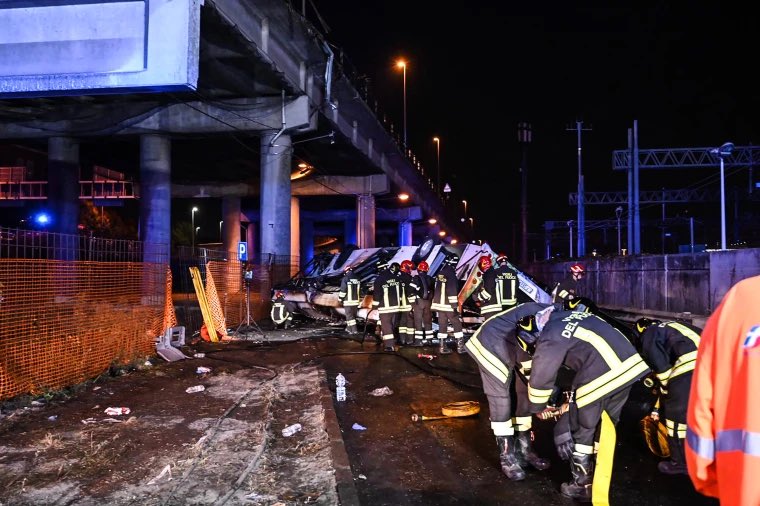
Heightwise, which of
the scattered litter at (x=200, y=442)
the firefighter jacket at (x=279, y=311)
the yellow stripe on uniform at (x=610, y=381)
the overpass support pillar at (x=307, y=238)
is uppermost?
the overpass support pillar at (x=307, y=238)

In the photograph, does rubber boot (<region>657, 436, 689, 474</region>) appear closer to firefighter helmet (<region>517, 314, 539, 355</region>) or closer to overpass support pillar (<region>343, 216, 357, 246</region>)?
firefighter helmet (<region>517, 314, 539, 355</region>)

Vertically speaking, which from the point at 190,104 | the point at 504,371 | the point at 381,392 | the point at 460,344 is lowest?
the point at 381,392

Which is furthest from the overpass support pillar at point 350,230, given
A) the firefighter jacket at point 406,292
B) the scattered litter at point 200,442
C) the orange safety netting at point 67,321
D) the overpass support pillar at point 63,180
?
the scattered litter at point 200,442

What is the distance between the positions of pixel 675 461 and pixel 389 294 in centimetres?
718

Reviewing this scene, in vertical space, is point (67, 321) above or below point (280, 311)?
above

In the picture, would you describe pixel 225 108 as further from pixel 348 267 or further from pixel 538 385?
pixel 538 385

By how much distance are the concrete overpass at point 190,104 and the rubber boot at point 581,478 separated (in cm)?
853

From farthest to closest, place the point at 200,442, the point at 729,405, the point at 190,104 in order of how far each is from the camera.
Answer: the point at 190,104 < the point at 200,442 < the point at 729,405

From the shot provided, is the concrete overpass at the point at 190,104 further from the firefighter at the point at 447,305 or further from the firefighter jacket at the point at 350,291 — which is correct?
the firefighter at the point at 447,305

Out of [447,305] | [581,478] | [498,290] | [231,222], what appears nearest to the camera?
[581,478]

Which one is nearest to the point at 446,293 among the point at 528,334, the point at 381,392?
the point at 381,392

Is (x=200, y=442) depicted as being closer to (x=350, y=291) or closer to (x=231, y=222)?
(x=350, y=291)

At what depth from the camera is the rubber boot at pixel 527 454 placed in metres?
4.98

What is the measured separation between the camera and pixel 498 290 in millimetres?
10812
